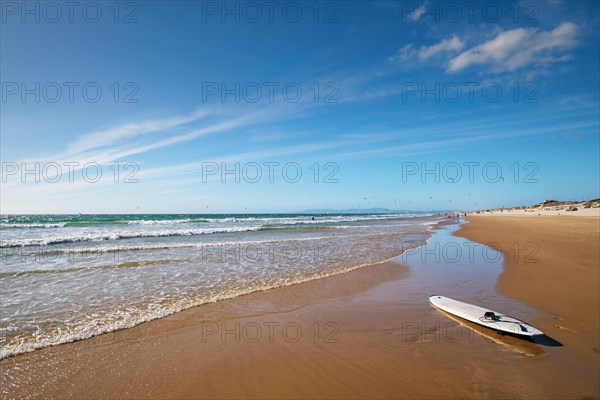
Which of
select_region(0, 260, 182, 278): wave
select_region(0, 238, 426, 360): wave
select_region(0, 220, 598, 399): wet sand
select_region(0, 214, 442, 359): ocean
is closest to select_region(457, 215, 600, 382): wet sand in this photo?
select_region(0, 220, 598, 399): wet sand

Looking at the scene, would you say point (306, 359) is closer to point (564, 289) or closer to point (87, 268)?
point (564, 289)

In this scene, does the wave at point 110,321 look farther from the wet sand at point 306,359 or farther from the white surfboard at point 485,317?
the white surfboard at point 485,317

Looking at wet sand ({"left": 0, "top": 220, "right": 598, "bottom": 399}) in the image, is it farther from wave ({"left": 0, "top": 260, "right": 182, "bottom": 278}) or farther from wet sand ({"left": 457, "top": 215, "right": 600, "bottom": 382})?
wave ({"left": 0, "top": 260, "right": 182, "bottom": 278})

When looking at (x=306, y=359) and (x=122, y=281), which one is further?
(x=122, y=281)

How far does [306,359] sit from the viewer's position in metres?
4.96

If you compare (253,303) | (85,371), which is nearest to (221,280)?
(253,303)

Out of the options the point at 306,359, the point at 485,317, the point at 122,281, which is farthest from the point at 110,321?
Answer: the point at 485,317

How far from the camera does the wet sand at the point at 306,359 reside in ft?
13.5

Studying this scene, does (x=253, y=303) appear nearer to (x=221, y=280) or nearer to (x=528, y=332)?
(x=221, y=280)

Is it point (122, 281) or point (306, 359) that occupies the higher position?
point (122, 281)

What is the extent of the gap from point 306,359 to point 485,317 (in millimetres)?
3766

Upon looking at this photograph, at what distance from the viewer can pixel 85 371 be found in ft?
15.2

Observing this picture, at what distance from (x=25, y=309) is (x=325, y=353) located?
23.4 feet

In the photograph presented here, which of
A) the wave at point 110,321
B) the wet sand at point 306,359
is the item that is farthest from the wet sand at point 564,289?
the wave at point 110,321
